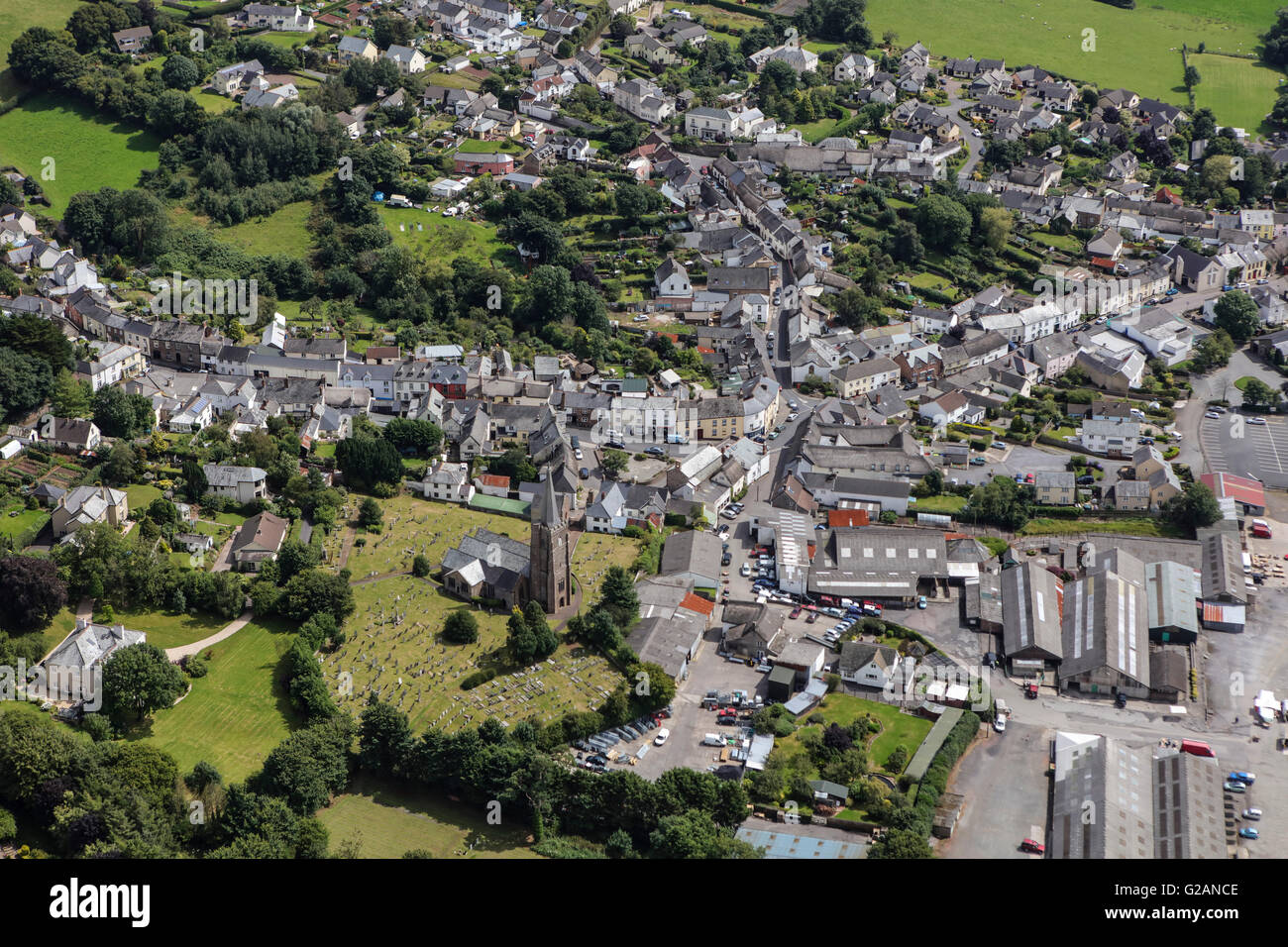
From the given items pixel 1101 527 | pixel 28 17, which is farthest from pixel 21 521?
pixel 28 17

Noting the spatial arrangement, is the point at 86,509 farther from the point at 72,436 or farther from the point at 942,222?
the point at 942,222

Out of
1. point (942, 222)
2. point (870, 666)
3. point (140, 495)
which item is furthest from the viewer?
point (942, 222)

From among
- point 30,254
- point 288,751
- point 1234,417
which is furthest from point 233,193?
point 1234,417

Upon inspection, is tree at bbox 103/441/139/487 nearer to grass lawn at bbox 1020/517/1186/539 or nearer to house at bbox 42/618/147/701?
house at bbox 42/618/147/701

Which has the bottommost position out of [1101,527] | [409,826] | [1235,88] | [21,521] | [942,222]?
[409,826]

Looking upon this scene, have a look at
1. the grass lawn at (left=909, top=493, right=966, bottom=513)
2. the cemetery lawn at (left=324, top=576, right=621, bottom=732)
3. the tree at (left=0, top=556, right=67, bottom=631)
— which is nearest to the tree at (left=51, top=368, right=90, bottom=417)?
the tree at (left=0, top=556, right=67, bottom=631)

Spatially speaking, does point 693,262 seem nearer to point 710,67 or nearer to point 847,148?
point 847,148

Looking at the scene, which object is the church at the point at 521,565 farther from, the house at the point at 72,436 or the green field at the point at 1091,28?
the green field at the point at 1091,28
